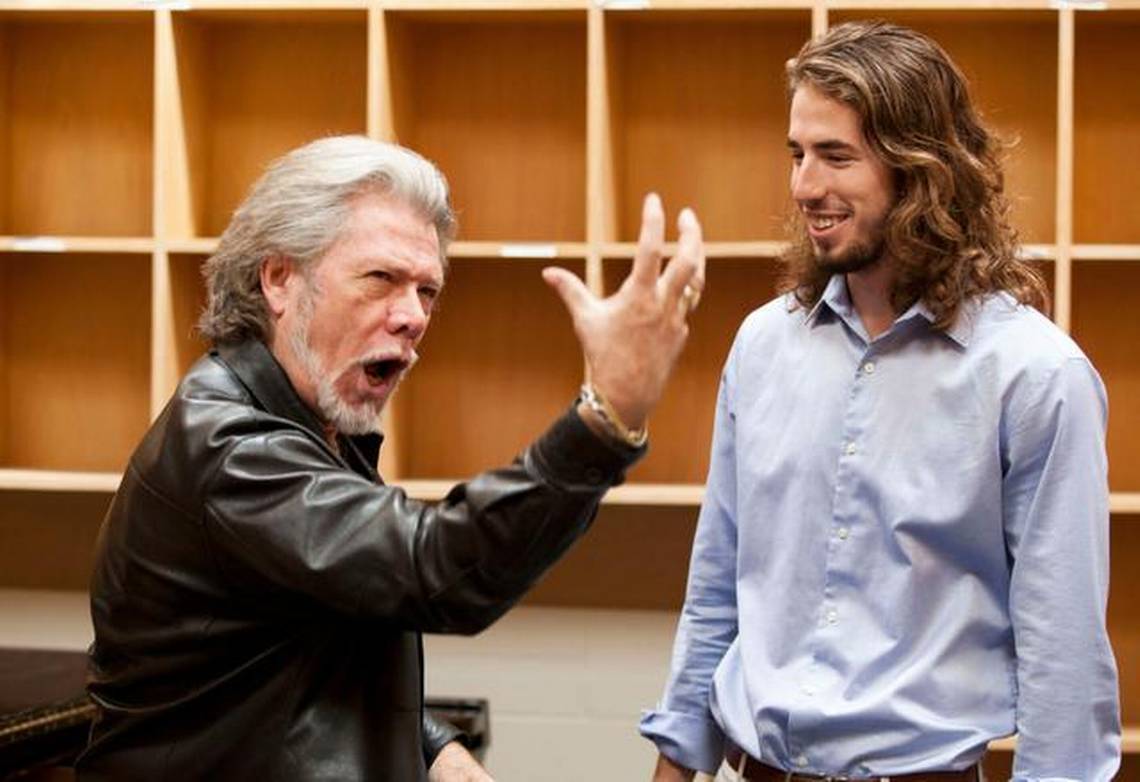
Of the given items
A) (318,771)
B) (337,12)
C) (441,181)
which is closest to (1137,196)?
(337,12)

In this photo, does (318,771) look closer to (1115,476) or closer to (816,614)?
(816,614)

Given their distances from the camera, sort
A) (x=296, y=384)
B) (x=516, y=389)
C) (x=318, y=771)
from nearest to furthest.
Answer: (x=318, y=771)
(x=296, y=384)
(x=516, y=389)

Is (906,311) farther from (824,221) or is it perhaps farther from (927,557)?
(927,557)

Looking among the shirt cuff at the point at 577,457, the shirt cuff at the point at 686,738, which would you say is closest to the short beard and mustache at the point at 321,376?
the shirt cuff at the point at 577,457

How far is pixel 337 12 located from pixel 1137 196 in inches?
65.8

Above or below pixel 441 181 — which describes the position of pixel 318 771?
below

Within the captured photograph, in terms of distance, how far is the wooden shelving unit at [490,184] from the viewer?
3.40 metres

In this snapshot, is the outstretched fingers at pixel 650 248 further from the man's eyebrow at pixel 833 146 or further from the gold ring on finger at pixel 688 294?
the man's eyebrow at pixel 833 146

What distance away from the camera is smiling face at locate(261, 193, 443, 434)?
1603 millimetres

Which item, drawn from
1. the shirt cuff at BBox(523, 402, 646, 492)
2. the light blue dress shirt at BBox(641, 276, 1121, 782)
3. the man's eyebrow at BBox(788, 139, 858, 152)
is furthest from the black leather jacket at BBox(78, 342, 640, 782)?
the man's eyebrow at BBox(788, 139, 858, 152)

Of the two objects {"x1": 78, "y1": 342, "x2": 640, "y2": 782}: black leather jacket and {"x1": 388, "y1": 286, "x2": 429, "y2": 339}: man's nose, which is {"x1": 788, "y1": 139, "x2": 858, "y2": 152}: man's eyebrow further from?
{"x1": 78, "y1": 342, "x2": 640, "y2": 782}: black leather jacket

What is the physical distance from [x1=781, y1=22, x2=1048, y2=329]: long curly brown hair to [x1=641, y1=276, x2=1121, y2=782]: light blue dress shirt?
0.04 metres

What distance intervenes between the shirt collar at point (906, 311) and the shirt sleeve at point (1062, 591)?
11 centimetres

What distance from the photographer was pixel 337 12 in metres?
3.44
